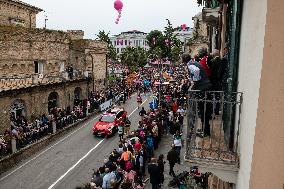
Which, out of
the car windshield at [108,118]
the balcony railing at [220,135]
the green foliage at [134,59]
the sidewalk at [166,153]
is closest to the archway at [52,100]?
the car windshield at [108,118]

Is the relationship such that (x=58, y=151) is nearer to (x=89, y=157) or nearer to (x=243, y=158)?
(x=89, y=157)

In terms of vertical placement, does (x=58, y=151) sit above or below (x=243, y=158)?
below

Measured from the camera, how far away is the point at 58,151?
74.0ft

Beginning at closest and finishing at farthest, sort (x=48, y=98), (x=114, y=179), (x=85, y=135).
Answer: (x=114, y=179)
(x=85, y=135)
(x=48, y=98)

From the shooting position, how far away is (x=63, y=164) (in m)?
20.0

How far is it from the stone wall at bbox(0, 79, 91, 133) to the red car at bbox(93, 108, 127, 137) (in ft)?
19.6

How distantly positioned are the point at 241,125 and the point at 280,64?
170 cm

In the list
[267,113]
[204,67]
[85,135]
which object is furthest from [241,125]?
[85,135]

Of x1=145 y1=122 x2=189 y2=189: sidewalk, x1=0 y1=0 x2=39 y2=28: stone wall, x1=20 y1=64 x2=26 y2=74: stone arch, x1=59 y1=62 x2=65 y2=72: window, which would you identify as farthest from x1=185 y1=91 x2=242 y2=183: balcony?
x1=0 y1=0 x2=39 y2=28: stone wall

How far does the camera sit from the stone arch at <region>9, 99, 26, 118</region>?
2619cm

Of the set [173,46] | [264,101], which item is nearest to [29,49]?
[264,101]

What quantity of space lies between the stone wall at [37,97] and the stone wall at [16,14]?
10.1 meters

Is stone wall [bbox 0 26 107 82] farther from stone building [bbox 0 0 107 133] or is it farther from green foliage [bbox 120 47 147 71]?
green foliage [bbox 120 47 147 71]

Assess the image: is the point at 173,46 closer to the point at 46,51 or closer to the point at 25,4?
the point at 25,4
